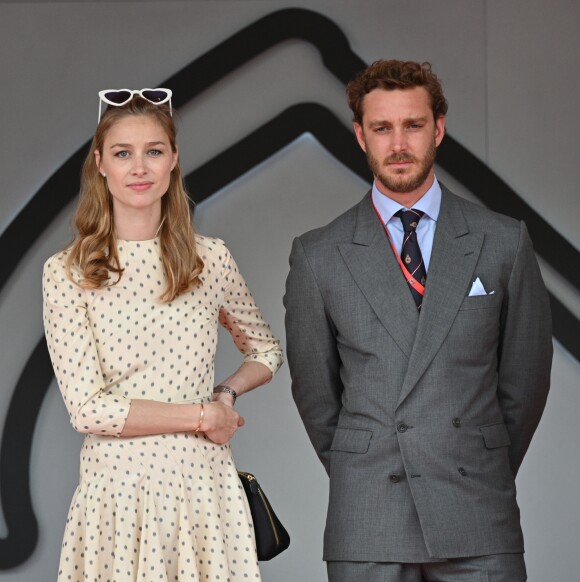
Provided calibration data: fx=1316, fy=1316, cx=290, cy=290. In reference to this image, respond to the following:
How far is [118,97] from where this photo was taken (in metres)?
3.35

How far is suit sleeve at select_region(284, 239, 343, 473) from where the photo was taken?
3.50 meters

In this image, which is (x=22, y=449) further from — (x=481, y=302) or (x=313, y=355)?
(x=481, y=302)

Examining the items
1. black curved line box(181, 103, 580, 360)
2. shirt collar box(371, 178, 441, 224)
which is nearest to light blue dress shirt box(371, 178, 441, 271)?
shirt collar box(371, 178, 441, 224)

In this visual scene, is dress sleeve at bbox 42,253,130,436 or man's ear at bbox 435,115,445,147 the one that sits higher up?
man's ear at bbox 435,115,445,147

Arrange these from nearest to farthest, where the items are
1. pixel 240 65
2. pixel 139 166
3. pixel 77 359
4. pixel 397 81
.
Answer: pixel 77 359 → pixel 139 166 → pixel 397 81 → pixel 240 65

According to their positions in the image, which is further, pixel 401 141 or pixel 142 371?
pixel 401 141

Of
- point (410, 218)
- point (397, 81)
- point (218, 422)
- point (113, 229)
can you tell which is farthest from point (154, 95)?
point (218, 422)

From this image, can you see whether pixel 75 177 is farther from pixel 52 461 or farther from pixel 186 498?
pixel 186 498

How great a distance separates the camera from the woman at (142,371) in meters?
3.14

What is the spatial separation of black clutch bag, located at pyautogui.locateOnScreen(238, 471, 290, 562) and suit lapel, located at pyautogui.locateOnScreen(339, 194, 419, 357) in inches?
20.5

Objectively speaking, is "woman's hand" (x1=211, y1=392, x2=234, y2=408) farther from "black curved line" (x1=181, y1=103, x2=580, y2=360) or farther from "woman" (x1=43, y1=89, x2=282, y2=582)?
"black curved line" (x1=181, y1=103, x2=580, y2=360)

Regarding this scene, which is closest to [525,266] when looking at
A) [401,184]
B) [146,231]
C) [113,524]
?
[401,184]

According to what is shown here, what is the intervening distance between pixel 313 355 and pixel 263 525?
484 mm

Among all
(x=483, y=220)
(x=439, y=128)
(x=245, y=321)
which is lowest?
(x=245, y=321)
